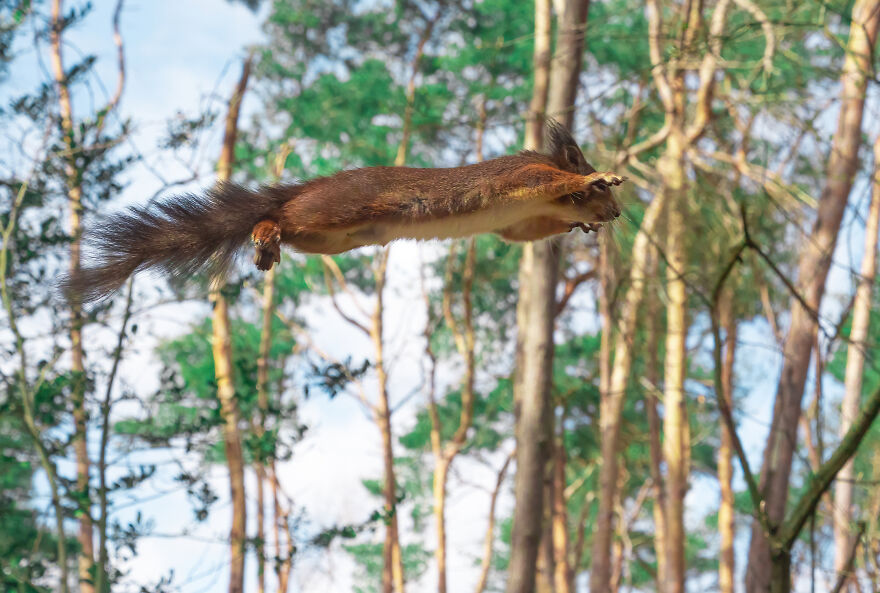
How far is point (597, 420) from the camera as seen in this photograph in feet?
39.7

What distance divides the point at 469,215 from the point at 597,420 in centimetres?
1093

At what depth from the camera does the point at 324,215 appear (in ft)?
4.91

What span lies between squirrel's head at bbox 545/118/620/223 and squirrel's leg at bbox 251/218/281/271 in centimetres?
51

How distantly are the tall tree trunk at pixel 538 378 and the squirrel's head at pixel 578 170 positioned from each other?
6.44ft

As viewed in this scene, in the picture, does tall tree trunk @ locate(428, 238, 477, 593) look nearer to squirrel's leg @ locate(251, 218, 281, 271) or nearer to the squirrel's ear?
the squirrel's ear

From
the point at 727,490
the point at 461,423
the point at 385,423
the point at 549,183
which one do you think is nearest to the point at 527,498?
the point at 549,183

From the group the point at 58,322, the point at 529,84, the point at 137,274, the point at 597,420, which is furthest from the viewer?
the point at 597,420

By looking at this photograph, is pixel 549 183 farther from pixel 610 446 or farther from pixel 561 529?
pixel 561 529

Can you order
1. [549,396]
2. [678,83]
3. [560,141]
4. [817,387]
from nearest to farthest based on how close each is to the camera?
[560,141] → [817,387] → [549,396] → [678,83]

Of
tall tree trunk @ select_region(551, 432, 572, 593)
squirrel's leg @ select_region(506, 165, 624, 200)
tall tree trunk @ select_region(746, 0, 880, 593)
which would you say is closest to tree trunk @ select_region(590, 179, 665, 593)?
tall tree trunk @ select_region(551, 432, 572, 593)

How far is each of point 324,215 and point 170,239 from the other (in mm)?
A: 263

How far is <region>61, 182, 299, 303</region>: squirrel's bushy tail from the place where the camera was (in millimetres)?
1458

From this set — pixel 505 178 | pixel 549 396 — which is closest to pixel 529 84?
pixel 549 396

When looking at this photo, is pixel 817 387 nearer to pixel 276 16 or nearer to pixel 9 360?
pixel 9 360
